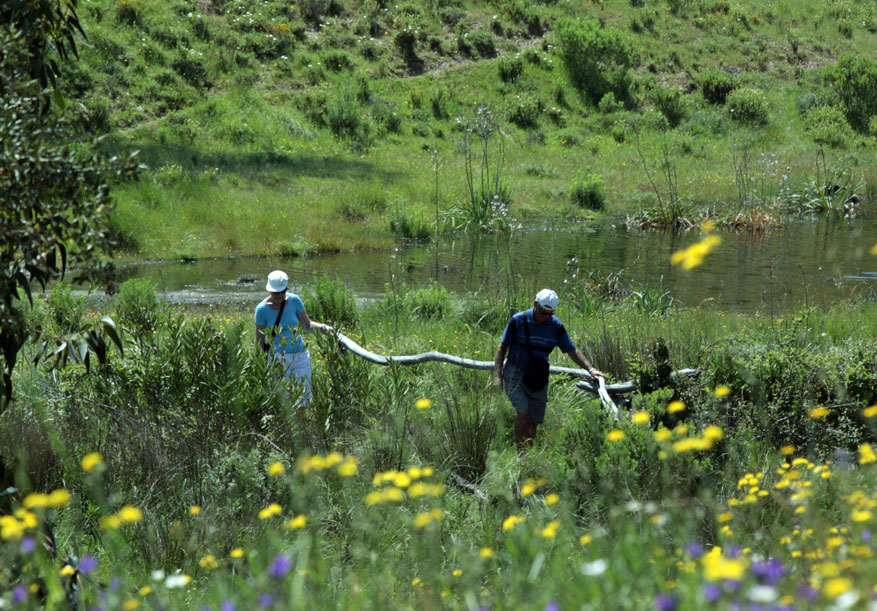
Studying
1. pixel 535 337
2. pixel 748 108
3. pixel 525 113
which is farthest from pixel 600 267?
pixel 748 108

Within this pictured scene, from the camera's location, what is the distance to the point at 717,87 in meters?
41.8

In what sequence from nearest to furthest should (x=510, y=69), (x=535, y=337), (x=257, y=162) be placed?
(x=535, y=337)
(x=257, y=162)
(x=510, y=69)

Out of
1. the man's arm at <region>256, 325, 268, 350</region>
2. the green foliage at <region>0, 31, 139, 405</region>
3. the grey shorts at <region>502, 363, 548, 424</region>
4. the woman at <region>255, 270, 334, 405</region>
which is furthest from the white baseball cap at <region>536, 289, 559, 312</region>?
the green foliage at <region>0, 31, 139, 405</region>

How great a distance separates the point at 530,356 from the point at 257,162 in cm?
2225

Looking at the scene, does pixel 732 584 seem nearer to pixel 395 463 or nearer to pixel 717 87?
pixel 395 463

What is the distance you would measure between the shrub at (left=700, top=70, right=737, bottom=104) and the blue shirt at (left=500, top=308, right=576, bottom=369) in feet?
123

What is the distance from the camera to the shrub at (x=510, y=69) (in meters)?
40.3

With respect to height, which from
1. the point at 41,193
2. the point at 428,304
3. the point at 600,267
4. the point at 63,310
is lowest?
the point at 600,267

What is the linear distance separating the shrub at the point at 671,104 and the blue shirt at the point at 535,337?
33.9 metres

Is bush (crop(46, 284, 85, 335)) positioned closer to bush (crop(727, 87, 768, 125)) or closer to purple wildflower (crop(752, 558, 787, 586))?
purple wildflower (crop(752, 558, 787, 586))

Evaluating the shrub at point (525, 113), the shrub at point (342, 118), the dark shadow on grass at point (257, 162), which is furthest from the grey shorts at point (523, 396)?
the shrub at point (525, 113)

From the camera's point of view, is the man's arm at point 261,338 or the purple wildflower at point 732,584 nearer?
the purple wildflower at point 732,584

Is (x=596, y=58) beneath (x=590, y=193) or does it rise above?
above

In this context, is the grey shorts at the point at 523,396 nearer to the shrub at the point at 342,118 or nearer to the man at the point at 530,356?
the man at the point at 530,356
